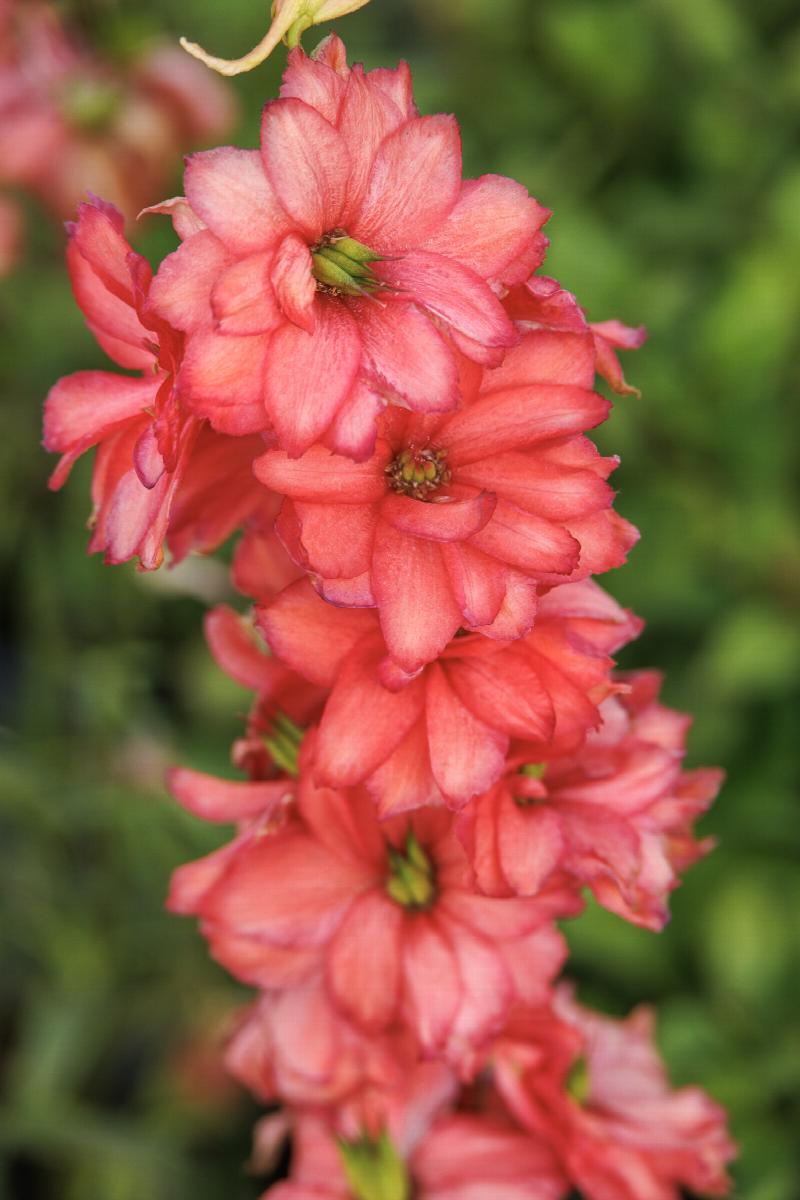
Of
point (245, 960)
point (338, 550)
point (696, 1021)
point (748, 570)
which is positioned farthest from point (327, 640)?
point (748, 570)

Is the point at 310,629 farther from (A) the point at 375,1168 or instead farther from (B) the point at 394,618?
(A) the point at 375,1168

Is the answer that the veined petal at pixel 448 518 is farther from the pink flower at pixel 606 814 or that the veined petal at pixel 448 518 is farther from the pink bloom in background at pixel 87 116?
the pink bloom in background at pixel 87 116

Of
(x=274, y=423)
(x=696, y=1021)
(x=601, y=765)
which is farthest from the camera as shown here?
(x=696, y=1021)

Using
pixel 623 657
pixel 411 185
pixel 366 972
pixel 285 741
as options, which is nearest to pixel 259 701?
pixel 285 741

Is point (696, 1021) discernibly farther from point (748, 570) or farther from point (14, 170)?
point (14, 170)

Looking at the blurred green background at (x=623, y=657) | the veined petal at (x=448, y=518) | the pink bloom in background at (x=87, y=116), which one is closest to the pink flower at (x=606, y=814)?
the veined petal at (x=448, y=518)

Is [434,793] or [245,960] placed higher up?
[434,793]
